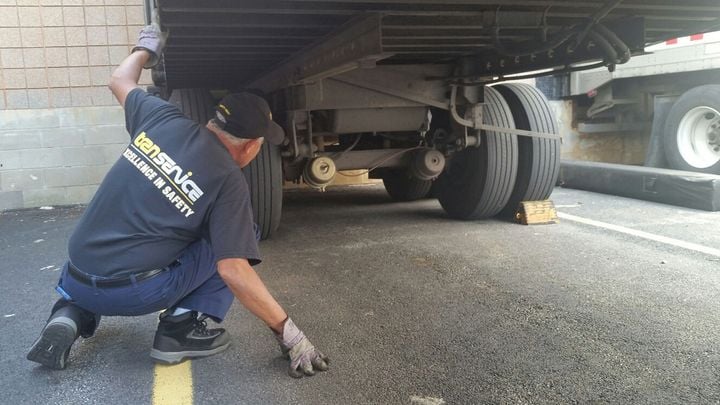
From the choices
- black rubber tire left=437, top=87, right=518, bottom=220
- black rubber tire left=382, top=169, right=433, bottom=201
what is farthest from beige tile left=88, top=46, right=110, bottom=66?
black rubber tire left=437, top=87, right=518, bottom=220

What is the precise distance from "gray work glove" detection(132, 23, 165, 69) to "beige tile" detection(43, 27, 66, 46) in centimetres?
472

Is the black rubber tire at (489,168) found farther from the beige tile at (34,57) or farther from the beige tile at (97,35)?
the beige tile at (34,57)

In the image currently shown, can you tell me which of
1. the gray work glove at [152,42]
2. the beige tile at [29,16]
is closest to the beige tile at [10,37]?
the beige tile at [29,16]

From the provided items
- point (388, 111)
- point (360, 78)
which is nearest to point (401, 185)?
point (388, 111)

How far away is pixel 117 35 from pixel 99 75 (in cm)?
54

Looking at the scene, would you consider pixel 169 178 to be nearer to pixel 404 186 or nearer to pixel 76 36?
pixel 404 186

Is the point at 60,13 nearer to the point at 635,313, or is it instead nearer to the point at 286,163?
the point at 286,163

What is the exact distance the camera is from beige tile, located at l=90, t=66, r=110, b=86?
267 inches

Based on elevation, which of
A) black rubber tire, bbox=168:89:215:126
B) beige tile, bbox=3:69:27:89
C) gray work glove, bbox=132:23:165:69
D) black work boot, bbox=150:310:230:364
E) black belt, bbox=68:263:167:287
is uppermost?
beige tile, bbox=3:69:27:89

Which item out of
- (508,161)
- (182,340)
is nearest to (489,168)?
(508,161)

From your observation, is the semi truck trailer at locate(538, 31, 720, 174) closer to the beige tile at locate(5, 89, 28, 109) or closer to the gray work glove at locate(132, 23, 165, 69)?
the gray work glove at locate(132, 23, 165, 69)

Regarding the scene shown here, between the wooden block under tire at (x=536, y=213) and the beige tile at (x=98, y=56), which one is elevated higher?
the beige tile at (x=98, y=56)

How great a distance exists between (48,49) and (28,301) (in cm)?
432

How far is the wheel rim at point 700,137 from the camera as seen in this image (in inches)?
256
